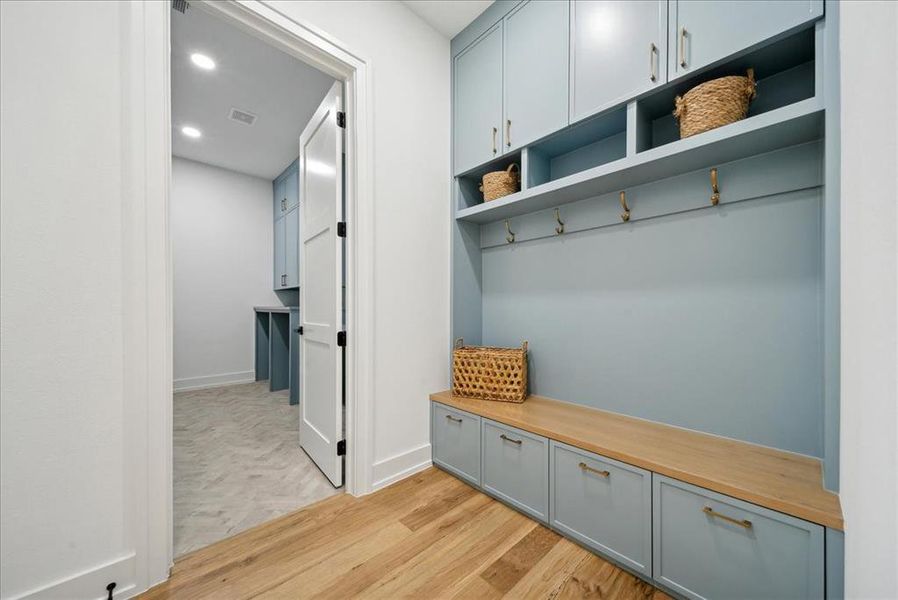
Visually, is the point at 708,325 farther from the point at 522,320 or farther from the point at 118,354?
the point at 118,354

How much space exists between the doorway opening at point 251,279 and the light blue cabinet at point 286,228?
1.1 inches

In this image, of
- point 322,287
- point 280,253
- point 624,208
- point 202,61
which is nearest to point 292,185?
point 280,253

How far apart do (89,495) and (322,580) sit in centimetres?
86

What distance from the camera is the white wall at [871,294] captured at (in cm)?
48

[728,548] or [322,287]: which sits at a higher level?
[322,287]

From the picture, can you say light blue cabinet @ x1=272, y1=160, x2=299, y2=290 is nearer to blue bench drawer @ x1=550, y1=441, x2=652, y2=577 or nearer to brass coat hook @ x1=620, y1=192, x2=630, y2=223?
brass coat hook @ x1=620, y1=192, x2=630, y2=223

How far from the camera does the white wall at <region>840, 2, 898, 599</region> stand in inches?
19.0

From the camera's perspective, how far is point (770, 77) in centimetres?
133

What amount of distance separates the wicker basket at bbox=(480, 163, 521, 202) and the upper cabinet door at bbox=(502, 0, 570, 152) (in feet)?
0.46

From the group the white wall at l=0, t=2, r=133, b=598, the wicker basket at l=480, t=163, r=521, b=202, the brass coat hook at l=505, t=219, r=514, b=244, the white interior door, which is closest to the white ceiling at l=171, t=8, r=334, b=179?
the white interior door

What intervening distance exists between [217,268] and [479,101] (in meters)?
4.14

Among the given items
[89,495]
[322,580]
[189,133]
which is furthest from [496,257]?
[189,133]

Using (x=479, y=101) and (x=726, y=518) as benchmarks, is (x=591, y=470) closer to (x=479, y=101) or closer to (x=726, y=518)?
(x=726, y=518)

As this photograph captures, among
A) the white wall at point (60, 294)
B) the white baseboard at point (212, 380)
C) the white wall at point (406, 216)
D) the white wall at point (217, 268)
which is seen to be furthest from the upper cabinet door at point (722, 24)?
the white baseboard at point (212, 380)
